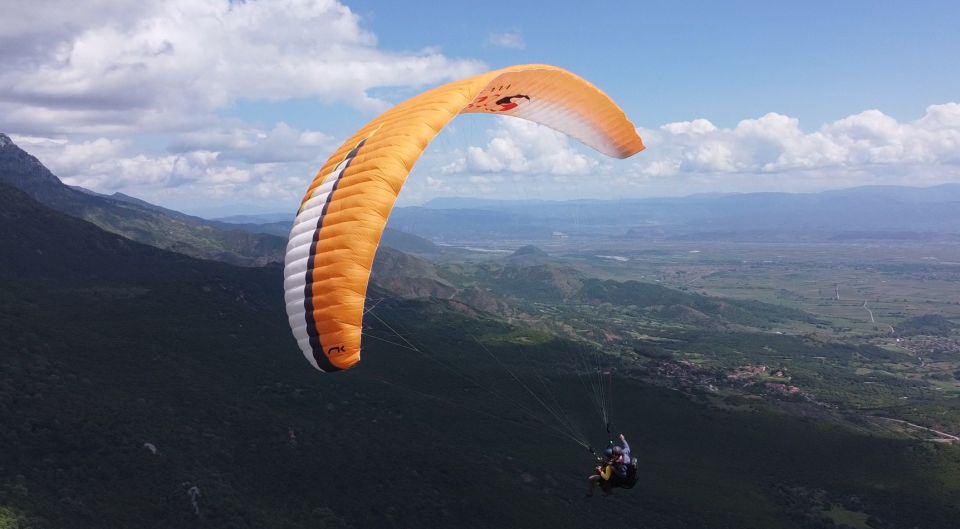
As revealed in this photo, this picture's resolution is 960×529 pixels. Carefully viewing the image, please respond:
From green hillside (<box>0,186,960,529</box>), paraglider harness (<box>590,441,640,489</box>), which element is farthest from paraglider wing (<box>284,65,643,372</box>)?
green hillside (<box>0,186,960,529</box>)

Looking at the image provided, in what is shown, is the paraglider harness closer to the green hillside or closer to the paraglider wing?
the paraglider wing

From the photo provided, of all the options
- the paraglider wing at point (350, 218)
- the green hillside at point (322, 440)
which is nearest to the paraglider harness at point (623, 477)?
the paraglider wing at point (350, 218)

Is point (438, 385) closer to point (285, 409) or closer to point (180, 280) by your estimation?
point (285, 409)

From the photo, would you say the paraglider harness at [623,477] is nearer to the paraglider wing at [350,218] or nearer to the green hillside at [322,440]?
the paraglider wing at [350,218]

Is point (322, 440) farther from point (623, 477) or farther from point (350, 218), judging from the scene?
point (350, 218)

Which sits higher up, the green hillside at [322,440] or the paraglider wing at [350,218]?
the paraglider wing at [350,218]

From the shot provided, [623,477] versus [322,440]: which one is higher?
[623,477]

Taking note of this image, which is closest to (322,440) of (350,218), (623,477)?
(623,477)

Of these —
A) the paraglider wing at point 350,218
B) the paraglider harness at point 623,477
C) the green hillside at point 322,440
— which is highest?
the paraglider wing at point 350,218

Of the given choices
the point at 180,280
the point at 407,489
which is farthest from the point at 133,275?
the point at 407,489
